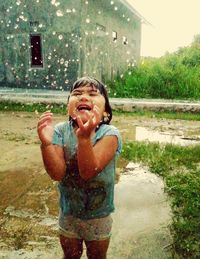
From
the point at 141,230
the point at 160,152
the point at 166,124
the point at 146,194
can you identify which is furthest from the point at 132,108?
the point at 141,230

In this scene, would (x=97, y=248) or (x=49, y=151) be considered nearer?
(x=49, y=151)

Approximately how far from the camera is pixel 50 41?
1384cm

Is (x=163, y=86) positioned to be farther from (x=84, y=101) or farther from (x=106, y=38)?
(x=84, y=101)

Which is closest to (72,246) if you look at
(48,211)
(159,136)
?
(48,211)

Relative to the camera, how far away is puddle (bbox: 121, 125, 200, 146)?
7.29m

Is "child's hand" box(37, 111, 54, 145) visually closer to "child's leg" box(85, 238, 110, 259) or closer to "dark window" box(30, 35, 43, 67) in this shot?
"child's leg" box(85, 238, 110, 259)

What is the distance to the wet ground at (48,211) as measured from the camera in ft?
9.87

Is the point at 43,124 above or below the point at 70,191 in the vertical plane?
above

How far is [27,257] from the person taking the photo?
2.86 metres

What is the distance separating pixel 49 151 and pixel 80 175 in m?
0.19

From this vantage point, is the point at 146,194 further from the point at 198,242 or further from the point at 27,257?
the point at 27,257

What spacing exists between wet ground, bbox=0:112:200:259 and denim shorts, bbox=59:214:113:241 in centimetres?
107

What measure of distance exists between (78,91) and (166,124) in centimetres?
756

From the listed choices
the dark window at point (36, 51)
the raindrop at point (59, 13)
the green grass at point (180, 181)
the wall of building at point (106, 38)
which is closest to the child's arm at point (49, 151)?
the green grass at point (180, 181)
